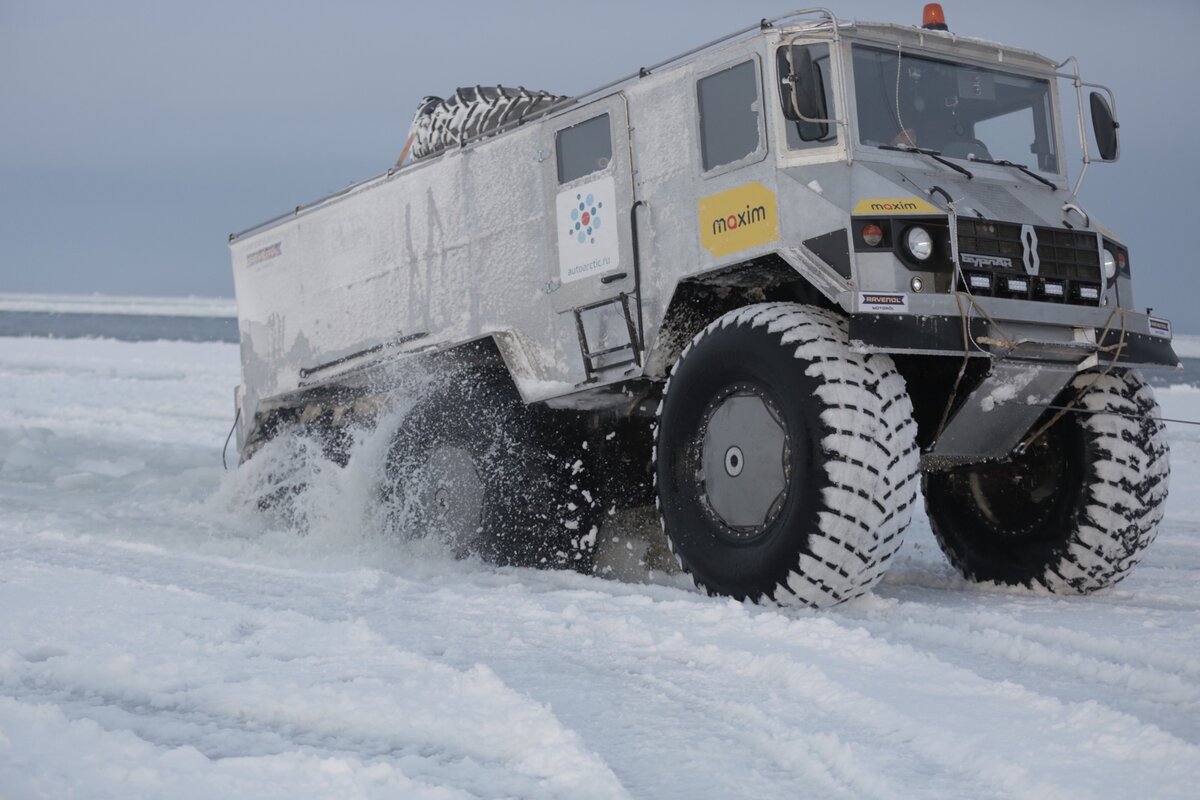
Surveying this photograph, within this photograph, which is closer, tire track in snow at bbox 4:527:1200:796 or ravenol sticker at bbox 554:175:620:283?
tire track in snow at bbox 4:527:1200:796

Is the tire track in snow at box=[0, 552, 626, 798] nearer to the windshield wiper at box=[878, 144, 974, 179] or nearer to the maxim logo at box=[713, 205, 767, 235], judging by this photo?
the maxim logo at box=[713, 205, 767, 235]

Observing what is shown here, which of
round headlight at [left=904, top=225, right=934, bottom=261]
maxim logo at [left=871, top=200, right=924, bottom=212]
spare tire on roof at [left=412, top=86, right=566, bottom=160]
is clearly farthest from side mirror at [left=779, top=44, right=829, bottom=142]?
spare tire on roof at [left=412, top=86, right=566, bottom=160]

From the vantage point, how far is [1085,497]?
245 inches

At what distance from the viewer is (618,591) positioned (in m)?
5.95

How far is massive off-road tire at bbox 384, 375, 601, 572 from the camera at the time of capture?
23.9ft

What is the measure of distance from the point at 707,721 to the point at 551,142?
169 inches

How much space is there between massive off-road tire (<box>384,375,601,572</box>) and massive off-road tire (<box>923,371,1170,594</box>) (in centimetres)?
222

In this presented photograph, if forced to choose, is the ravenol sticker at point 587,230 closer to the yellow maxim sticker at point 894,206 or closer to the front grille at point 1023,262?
the yellow maxim sticker at point 894,206

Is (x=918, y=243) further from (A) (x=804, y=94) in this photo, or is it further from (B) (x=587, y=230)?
(B) (x=587, y=230)

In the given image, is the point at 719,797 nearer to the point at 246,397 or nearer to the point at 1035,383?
the point at 1035,383

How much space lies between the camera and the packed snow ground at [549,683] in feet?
10.1

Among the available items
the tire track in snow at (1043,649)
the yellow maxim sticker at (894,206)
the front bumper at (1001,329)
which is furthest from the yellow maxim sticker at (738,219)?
the tire track in snow at (1043,649)

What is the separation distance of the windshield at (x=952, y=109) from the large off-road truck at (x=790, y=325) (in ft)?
0.05

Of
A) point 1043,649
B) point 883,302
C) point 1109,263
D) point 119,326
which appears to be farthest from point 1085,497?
point 119,326
